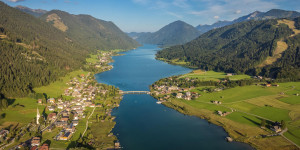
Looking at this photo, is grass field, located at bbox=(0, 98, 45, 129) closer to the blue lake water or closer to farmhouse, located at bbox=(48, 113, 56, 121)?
farmhouse, located at bbox=(48, 113, 56, 121)

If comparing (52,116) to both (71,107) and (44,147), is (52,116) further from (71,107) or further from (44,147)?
(44,147)

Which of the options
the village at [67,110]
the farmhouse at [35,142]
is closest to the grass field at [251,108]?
the village at [67,110]

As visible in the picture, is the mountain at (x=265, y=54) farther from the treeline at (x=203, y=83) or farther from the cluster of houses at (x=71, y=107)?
the cluster of houses at (x=71, y=107)

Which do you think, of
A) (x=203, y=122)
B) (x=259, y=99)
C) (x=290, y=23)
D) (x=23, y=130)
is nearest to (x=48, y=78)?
(x=23, y=130)

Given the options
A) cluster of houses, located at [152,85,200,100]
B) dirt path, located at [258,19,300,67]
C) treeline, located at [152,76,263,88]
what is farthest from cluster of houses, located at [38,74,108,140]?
dirt path, located at [258,19,300,67]

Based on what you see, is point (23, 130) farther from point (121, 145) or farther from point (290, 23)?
point (290, 23)

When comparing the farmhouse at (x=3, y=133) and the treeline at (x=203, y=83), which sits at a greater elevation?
the treeline at (x=203, y=83)
